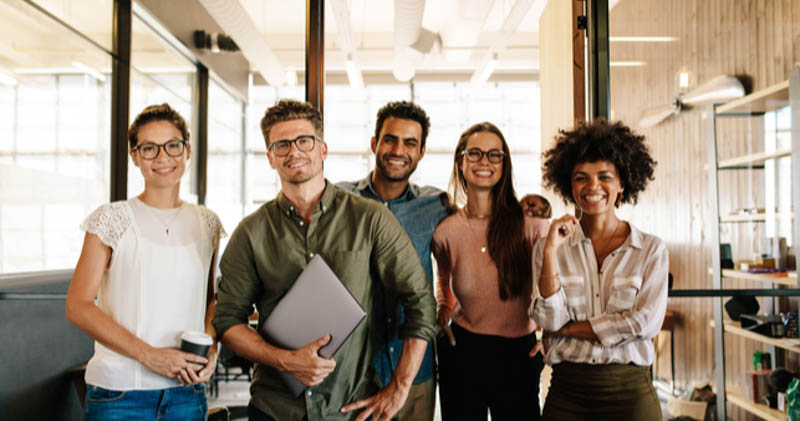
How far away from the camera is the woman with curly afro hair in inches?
59.5

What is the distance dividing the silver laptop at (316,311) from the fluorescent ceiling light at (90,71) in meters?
3.03

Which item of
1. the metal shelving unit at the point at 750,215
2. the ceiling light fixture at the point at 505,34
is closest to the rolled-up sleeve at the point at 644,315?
the metal shelving unit at the point at 750,215

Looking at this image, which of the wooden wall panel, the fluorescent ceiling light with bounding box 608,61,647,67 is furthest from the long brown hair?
the fluorescent ceiling light with bounding box 608,61,647,67

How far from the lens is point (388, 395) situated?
1.44 m

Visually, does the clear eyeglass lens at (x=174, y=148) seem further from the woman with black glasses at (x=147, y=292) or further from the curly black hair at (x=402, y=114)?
the curly black hair at (x=402, y=114)

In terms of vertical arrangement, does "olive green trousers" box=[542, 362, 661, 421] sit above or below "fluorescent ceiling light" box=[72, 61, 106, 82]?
below

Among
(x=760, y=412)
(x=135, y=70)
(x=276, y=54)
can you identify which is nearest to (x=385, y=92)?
(x=135, y=70)

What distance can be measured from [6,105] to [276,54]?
152cm

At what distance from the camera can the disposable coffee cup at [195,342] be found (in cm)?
139

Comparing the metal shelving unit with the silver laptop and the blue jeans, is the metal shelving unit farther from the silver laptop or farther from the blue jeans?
the blue jeans

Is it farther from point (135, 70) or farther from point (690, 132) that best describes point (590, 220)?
point (135, 70)

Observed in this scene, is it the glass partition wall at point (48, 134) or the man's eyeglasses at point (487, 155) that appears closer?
the man's eyeglasses at point (487, 155)

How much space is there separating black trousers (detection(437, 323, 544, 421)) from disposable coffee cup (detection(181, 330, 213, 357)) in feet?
2.66

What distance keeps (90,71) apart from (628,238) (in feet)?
12.0
